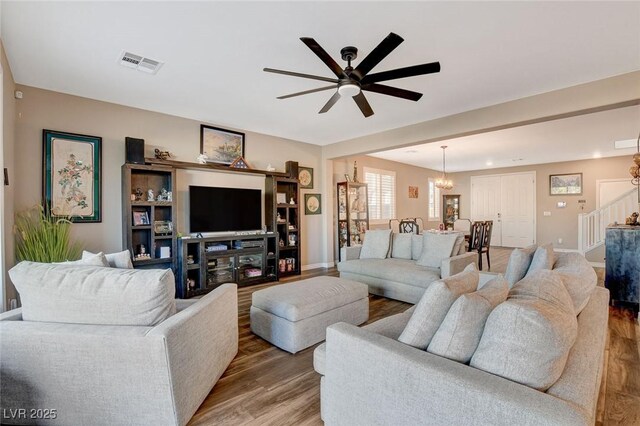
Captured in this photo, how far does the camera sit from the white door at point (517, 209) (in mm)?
8922

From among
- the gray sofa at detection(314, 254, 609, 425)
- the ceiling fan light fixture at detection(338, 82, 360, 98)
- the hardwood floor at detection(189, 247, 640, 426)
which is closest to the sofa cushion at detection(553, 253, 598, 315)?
the gray sofa at detection(314, 254, 609, 425)

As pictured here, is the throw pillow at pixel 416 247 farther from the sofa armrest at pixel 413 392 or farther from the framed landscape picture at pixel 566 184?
the framed landscape picture at pixel 566 184

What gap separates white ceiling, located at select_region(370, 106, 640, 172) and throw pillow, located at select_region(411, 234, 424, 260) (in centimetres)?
263

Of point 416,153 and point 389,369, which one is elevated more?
point 416,153

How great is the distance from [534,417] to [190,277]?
14.2 feet

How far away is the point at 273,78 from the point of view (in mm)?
3225


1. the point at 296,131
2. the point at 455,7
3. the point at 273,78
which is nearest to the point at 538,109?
the point at 455,7

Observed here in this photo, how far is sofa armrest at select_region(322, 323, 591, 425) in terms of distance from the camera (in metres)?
0.93

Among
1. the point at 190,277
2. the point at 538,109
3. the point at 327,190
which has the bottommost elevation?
the point at 190,277

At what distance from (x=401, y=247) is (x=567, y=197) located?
6.75 meters

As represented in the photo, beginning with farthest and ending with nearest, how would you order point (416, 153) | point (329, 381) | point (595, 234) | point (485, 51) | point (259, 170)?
point (416, 153)
point (595, 234)
point (259, 170)
point (485, 51)
point (329, 381)

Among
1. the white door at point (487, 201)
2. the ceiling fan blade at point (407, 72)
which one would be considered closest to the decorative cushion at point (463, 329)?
the ceiling fan blade at point (407, 72)

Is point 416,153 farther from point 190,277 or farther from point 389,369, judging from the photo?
point 389,369
